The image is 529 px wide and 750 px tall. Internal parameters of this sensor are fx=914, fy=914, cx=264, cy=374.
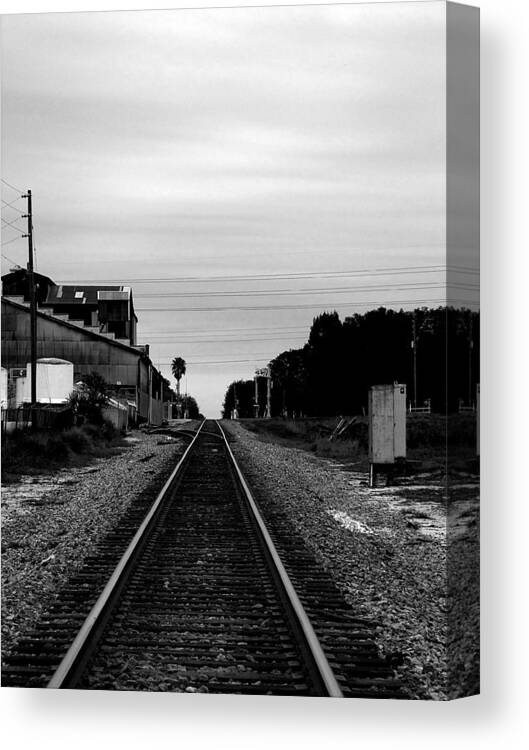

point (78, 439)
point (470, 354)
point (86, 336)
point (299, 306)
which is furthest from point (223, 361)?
point (470, 354)

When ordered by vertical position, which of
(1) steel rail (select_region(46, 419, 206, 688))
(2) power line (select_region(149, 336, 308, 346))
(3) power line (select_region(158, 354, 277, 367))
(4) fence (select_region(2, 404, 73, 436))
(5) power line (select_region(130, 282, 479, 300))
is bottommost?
(1) steel rail (select_region(46, 419, 206, 688))

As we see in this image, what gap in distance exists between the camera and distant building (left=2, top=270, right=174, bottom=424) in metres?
6.37

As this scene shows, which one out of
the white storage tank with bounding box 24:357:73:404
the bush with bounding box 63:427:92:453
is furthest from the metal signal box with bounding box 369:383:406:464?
the white storage tank with bounding box 24:357:73:404

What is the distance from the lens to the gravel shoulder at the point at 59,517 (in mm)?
6012

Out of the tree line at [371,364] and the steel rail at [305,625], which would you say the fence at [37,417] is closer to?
the tree line at [371,364]

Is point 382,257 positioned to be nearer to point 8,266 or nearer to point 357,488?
point 357,488

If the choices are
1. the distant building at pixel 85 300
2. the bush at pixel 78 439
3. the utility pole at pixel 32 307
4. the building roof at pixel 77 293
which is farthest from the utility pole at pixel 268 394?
the utility pole at pixel 32 307

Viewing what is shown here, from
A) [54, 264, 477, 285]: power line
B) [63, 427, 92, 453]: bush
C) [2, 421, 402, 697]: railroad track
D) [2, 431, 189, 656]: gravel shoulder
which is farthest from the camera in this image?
[63, 427, 92, 453]: bush

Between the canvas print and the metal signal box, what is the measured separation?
0.02 m

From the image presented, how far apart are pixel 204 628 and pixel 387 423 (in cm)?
173

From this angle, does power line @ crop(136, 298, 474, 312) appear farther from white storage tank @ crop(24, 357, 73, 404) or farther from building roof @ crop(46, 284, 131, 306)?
white storage tank @ crop(24, 357, 73, 404)

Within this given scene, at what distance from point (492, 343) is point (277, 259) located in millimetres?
1525

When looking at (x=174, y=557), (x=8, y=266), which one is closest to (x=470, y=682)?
(x=174, y=557)

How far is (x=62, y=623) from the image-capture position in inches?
220
